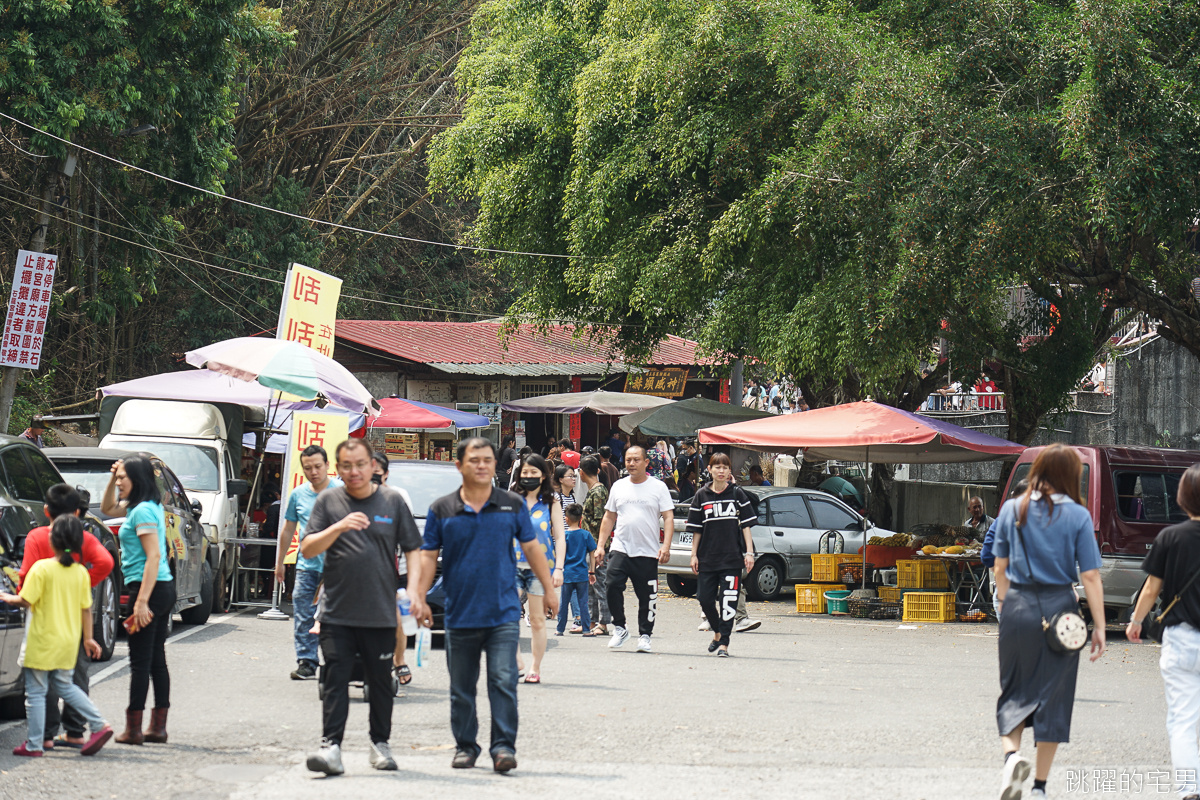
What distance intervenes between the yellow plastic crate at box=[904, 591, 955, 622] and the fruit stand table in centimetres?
20

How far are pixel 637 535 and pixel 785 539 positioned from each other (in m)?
7.26

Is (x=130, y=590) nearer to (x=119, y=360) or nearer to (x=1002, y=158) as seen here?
(x=1002, y=158)

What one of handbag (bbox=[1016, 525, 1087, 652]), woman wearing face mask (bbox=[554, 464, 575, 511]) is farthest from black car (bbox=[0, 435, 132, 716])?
handbag (bbox=[1016, 525, 1087, 652])

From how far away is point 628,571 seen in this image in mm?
11727

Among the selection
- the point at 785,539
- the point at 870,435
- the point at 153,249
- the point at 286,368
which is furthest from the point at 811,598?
the point at 153,249

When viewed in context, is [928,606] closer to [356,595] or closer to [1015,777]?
[1015,777]

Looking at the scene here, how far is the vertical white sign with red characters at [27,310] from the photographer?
68.9 ft

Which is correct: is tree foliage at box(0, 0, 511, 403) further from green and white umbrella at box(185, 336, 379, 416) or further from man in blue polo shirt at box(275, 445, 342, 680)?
man in blue polo shirt at box(275, 445, 342, 680)

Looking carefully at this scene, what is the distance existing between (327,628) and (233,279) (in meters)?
27.3

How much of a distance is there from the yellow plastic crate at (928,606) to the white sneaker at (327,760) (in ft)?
36.2

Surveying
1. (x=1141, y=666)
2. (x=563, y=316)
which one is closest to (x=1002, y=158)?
(x=1141, y=666)

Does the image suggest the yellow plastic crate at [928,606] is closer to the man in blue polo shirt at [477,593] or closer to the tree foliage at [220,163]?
the man in blue polo shirt at [477,593]

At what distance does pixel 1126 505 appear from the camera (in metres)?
14.2

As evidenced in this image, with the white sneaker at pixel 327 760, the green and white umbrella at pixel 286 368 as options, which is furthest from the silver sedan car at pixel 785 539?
the white sneaker at pixel 327 760
